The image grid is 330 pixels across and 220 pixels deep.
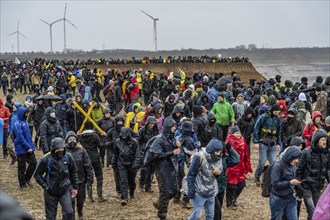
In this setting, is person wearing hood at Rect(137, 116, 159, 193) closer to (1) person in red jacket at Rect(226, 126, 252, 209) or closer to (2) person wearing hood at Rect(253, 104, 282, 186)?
(1) person in red jacket at Rect(226, 126, 252, 209)

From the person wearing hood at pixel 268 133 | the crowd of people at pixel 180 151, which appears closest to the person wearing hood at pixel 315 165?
the crowd of people at pixel 180 151

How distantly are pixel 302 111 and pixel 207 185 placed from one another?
5687mm

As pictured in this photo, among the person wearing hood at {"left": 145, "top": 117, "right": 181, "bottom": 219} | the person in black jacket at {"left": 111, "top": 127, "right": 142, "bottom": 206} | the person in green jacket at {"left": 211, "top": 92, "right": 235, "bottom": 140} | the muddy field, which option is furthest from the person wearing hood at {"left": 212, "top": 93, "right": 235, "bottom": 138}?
the person wearing hood at {"left": 145, "top": 117, "right": 181, "bottom": 219}

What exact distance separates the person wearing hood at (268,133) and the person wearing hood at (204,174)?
3.66 meters

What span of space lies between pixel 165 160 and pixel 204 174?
4.12 ft

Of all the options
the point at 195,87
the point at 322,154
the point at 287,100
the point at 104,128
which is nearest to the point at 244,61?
the point at 195,87

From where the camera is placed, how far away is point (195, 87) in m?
17.7

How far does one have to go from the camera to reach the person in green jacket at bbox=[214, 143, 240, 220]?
7.86 meters

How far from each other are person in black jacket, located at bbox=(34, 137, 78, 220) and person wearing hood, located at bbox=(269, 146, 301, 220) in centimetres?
258

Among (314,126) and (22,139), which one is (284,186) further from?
(22,139)

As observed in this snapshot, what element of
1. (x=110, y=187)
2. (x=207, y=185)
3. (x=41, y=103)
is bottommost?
(x=110, y=187)

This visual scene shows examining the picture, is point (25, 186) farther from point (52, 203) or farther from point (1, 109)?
point (52, 203)

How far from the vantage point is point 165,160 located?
8.32m

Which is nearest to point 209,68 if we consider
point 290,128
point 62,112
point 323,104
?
point 323,104
